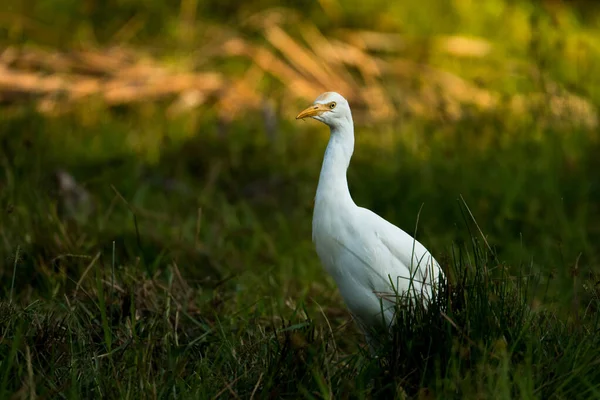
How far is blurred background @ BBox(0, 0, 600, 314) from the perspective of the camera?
13.6 feet

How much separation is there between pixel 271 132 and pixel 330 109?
9.39 feet

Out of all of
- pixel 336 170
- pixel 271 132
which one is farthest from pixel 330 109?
pixel 271 132

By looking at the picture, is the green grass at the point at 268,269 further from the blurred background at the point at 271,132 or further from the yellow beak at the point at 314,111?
the yellow beak at the point at 314,111

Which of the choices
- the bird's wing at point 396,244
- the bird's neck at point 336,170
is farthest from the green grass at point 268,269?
the bird's neck at point 336,170

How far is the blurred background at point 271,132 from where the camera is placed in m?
4.16

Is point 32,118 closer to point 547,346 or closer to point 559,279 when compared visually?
point 559,279

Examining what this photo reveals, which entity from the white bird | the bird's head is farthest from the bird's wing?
the bird's head

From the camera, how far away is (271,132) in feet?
19.0

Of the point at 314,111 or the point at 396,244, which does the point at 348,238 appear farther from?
the point at 314,111

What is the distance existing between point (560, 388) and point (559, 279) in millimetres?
1882

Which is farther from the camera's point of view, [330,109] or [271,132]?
[271,132]

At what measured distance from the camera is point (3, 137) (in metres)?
4.88

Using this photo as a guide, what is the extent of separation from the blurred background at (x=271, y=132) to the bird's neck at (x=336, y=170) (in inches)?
27.4

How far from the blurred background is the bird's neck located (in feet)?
2.28
